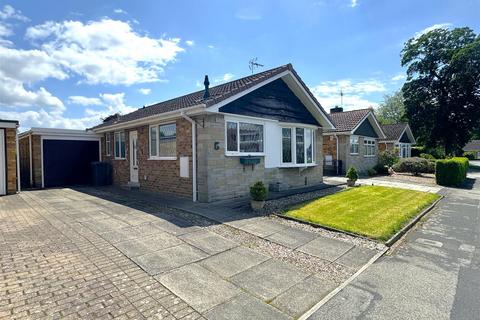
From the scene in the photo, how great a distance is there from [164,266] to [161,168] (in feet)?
23.5

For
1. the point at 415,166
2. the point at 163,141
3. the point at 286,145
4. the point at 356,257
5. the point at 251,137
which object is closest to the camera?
the point at 356,257

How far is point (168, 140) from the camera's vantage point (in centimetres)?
1059

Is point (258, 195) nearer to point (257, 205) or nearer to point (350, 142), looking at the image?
point (257, 205)

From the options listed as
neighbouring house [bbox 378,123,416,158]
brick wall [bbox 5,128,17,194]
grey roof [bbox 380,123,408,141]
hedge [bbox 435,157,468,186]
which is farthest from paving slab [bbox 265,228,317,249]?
grey roof [bbox 380,123,408,141]

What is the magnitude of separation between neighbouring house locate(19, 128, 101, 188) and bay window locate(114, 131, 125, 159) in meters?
2.50

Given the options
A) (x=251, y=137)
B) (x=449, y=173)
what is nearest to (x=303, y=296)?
(x=251, y=137)

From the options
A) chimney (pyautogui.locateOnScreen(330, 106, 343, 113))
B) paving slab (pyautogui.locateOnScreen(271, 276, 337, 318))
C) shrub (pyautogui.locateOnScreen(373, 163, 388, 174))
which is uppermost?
chimney (pyautogui.locateOnScreen(330, 106, 343, 113))

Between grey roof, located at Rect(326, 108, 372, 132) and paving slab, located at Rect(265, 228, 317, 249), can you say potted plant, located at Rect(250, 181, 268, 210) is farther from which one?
grey roof, located at Rect(326, 108, 372, 132)

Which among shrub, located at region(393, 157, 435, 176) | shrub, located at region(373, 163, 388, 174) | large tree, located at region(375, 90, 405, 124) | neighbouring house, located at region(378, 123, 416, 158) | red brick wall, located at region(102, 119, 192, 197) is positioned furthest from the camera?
large tree, located at region(375, 90, 405, 124)

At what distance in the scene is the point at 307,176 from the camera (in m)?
13.6

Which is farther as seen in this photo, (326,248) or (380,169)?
(380,169)

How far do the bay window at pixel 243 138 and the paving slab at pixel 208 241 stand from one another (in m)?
4.05

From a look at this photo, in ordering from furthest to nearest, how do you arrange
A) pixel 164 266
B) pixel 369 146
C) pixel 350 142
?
pixel 369 146
pixel 350 142
pixel 164 266

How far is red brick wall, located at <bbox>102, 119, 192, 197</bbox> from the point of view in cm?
970
